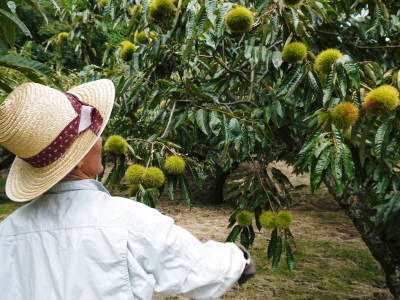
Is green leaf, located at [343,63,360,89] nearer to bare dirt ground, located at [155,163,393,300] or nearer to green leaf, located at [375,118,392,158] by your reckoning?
green leaf, located at [375,118,392,158]

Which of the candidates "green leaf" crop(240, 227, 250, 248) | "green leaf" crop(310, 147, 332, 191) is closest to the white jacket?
"green leaf" crop(310, 147, 332, 191)

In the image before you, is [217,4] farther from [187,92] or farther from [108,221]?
[108,221]

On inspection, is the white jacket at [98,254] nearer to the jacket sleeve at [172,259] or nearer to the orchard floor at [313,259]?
the jacket sleeve at [172,259]

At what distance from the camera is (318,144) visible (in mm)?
1117

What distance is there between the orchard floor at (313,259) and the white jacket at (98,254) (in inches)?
90.3

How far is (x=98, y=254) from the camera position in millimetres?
773

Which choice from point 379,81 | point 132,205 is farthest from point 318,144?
point 132,205

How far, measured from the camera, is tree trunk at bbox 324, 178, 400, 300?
1955mm

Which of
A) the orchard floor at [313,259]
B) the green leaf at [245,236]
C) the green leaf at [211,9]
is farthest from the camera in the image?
the orchard floor at [313,259]

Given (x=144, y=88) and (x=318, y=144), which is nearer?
(x=318, y=144)

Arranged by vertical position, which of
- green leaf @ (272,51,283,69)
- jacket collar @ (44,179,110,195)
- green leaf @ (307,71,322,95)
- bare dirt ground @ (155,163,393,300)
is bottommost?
bare dirt ground @ (155,163,393,300)

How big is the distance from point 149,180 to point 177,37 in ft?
1.88

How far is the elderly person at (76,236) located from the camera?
0.77 metres

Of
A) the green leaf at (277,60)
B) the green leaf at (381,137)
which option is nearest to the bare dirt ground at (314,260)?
the green leaf at (277,60)
